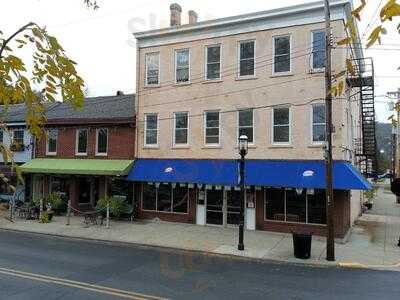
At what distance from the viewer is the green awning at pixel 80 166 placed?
24.5 metres

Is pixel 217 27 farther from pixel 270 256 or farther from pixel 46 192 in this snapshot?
pixel 46 192

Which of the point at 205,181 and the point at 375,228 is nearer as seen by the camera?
the point at 205,181

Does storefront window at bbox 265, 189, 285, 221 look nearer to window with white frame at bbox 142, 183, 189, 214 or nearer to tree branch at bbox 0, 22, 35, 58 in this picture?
window with white frame at bbox 142, 183, 189, 214

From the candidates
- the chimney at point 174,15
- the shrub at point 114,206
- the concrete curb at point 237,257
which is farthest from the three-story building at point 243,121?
the concrete curb at point 237,257

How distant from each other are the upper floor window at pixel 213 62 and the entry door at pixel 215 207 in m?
5.90

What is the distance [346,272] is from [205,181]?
9.19 metres

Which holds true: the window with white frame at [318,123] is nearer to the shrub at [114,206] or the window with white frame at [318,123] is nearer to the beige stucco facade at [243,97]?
the beige stucco facade at [243,97]

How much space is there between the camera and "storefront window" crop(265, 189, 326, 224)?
20844 mm

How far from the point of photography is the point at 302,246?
16.2 metres

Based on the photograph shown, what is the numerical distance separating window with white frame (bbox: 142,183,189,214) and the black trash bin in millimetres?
8810

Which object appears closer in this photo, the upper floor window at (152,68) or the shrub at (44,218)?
the shrub at (44,218)

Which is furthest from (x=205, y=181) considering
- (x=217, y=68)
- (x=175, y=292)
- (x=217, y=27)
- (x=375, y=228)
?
(x=175, y=292)

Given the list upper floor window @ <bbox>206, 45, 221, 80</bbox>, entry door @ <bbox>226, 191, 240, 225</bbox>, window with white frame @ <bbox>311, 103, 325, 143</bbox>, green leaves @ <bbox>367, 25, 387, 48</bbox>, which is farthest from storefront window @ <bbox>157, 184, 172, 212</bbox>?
green leaves @ <bbox>367, 25, 387, 48</bbox>

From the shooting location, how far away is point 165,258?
53.3ft
